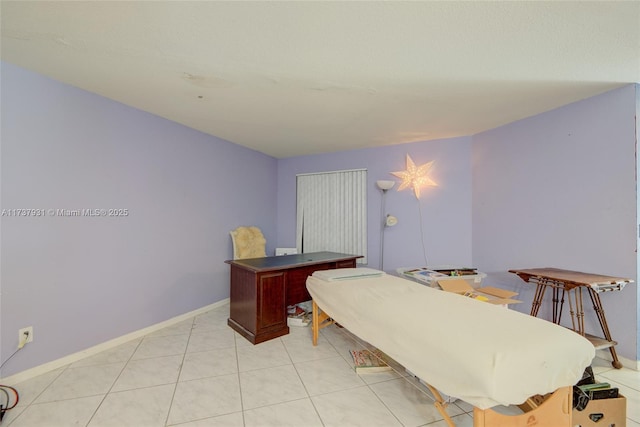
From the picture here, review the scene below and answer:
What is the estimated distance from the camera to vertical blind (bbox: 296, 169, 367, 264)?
13.5 ft

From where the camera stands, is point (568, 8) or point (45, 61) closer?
point (568, 8)

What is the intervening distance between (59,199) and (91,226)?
305mm

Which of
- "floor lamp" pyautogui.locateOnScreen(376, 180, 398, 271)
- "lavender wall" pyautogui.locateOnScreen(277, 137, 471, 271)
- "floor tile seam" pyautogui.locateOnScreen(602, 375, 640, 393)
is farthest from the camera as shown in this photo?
"floor lamp" pyautogui.locateOnScreen(376, 180, 398, 271)

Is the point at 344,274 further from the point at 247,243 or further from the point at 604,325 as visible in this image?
the point at 604,325

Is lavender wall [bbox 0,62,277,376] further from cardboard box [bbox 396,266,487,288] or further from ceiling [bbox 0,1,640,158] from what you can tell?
cardboard box [bbox 396,266,487,288]

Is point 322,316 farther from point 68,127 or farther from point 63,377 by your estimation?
point 68,127

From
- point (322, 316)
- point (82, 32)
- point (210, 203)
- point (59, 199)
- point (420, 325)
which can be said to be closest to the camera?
point (420, 325)

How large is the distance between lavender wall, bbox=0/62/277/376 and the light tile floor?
381mm

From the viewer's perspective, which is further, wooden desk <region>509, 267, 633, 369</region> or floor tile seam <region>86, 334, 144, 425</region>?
wooden desk <region>509, 267, 633, 369</region>

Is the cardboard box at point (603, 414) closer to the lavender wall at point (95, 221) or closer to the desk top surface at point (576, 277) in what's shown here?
the desk top surface at point (576, 277)

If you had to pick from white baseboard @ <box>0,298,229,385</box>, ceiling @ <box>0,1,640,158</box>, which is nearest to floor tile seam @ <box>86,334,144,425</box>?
white baseboard @ <box>0,298,229,385</box>

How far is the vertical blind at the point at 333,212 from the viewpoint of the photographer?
162 inches

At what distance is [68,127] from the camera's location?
216 cm

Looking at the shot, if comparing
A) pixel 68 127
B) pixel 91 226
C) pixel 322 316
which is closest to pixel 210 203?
pixel 91 226
